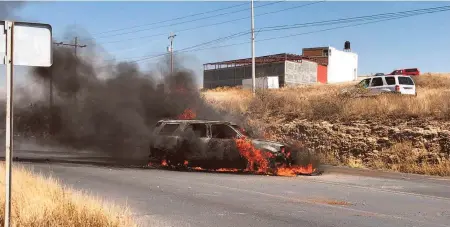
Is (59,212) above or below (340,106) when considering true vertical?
below

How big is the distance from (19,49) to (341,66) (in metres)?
74.5

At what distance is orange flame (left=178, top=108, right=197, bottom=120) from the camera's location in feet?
59.3

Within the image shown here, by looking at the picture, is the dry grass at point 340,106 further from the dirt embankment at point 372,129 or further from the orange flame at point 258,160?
the orange flame at point 258,160

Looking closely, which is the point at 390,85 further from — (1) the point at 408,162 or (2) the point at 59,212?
(2) the point at 59,212

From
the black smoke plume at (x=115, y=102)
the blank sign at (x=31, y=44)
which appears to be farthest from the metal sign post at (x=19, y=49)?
the black smoke plume at (x=115, y=102)

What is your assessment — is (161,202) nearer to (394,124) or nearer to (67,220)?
(67,220)

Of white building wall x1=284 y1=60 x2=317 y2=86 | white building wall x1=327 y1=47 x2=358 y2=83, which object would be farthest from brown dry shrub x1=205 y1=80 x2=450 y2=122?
white building wall x1=327 y1=47 x2=358 y2=83

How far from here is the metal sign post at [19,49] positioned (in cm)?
495

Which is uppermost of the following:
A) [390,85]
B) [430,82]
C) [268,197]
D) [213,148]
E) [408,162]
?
[430,82]

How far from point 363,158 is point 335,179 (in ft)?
16.0

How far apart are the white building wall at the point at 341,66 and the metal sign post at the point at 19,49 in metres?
68.4

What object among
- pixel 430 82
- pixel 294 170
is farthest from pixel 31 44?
pixel 430 82

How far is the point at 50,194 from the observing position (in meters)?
7.00

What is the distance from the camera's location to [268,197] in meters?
9.60
